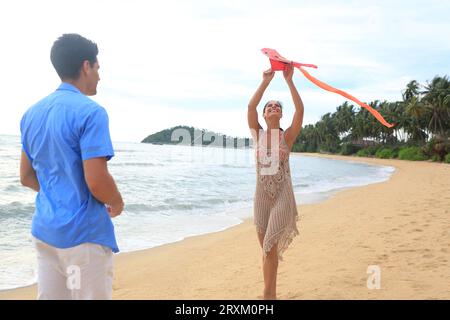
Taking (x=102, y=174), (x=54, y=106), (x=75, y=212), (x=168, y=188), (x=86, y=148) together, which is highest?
(x=54, y=106)

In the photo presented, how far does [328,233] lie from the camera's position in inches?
301

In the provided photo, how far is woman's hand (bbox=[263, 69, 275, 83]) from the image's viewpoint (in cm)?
379

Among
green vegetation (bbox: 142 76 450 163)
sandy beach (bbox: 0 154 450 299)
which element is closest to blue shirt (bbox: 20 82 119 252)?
sandy beach (bbox: 0 154 450 299)

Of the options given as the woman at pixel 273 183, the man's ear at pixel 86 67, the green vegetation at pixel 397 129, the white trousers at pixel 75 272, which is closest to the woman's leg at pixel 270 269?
A: the woman at pixel 273 183

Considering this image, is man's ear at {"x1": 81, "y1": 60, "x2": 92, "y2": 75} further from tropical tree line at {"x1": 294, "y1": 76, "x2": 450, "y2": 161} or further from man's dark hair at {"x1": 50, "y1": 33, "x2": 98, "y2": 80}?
tropical tree line at {"x1": 294, "y1": 76, "x2": 450, "y2": 161}

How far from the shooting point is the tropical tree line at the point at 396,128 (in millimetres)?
56000

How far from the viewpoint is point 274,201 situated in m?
3.78

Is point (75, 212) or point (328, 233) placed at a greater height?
point (75, 212)

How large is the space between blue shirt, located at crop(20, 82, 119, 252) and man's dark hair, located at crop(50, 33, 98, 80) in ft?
0.38
